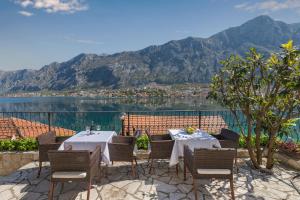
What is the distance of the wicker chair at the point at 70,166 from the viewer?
12.4 ft

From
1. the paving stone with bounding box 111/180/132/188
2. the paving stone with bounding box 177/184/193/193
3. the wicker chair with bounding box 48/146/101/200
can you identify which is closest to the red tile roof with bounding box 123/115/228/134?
the paving stone with bounding box 111/180/132/188

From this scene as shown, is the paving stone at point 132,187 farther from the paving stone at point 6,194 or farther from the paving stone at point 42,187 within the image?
the paving stone at point 6,194

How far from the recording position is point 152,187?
4.51 metres

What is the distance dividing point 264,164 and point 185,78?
16902 cm

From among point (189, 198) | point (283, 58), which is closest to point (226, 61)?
point (283, 58)

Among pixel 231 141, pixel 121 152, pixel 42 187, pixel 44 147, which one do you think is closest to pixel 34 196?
pixel 42 187

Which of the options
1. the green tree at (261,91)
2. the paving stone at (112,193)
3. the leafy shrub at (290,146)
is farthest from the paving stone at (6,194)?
the leafy shrub at (290,146)

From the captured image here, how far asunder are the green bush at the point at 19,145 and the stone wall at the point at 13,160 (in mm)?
207

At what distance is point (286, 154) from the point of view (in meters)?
5.95

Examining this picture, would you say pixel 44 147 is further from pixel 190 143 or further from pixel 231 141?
pixel 231 141

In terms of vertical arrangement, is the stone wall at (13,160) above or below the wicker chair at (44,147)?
below

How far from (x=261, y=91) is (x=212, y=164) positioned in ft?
8.10

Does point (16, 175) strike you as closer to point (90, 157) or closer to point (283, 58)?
point (90, 157)

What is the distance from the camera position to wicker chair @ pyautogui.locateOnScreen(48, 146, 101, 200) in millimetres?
3785
